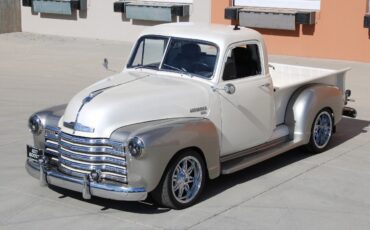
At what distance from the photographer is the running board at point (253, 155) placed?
715 cm

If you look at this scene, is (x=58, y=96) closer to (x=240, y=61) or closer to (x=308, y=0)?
(x=240, y=61)

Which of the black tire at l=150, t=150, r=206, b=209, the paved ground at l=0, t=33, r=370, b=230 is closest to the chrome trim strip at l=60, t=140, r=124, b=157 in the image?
the black tire at l=150, t=150, r=206, b=209

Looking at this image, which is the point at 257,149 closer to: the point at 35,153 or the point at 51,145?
the point at 51,145

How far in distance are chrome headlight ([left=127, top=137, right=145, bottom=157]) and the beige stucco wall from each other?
12258 millimetres

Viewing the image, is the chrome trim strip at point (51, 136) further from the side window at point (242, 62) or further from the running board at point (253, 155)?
the side window at point (242, 62)

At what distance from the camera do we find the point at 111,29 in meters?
19.9

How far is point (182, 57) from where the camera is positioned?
7.44 metres

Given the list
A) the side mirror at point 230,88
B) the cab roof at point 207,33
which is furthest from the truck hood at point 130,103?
the cab roof at point 207,33

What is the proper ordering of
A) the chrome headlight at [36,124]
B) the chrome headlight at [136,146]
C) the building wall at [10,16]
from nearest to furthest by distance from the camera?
1. the chrome headlight at [136,146]
2. the chrome headlight at [36,124]
3. the building wall at [10,16]

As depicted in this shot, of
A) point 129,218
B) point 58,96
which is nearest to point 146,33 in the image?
point 129,218

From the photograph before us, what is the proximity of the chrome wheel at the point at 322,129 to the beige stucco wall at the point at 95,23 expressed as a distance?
9.73 meters

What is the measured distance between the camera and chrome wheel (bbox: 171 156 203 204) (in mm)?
6500

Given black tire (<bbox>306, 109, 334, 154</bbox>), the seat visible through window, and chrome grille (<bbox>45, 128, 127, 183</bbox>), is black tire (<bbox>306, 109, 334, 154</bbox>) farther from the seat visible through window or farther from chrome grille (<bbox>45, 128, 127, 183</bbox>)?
chrome grille (<bbox>45, 128, 127, 183</bbox>)

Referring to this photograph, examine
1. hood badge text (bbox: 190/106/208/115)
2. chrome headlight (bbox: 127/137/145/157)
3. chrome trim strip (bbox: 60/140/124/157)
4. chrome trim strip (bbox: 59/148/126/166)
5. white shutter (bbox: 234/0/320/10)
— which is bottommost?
chrome trim strip (bbox: 59/148/126/166)
